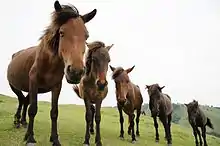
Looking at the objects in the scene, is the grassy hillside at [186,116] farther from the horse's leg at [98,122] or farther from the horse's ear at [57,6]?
the horse's ear at [57,6]

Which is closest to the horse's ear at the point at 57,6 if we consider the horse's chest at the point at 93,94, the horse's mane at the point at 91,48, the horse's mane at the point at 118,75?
the horse's mane at the point at 91,48

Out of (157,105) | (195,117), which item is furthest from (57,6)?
(195,117)

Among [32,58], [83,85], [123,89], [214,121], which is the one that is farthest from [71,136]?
[214,121]

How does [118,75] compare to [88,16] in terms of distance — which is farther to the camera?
[118,75]

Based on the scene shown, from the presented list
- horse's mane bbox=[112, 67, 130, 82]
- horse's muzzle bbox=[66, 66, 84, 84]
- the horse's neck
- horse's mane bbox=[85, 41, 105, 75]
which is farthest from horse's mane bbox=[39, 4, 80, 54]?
horse's mane bbox=[112, 67, 130, 82]

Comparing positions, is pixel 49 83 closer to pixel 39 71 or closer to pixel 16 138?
pixel 39 71

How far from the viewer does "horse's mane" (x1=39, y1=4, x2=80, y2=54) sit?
702 cm

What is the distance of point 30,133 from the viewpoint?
747 centimetres

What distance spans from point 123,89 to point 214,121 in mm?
58240

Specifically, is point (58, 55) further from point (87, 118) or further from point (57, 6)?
point (87, 118)

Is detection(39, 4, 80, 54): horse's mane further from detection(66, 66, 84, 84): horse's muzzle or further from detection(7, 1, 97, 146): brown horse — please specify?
detection(66, 66, 84, 84): horse's muzzle

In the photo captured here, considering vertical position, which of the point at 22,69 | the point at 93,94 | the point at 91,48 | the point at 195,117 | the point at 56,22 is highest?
the point at 56,22

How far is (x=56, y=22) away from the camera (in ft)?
23.4

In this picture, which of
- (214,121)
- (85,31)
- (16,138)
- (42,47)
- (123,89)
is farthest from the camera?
(214,121)
